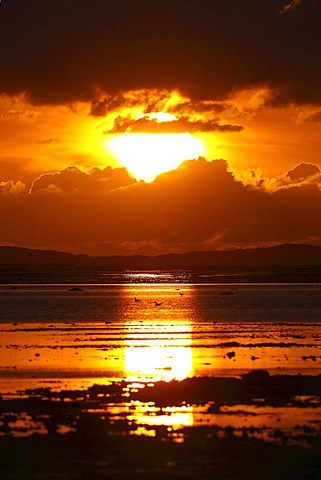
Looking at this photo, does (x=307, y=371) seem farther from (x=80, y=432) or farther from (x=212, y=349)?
(x=80, y=432)

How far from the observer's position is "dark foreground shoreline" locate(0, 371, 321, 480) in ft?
62.4

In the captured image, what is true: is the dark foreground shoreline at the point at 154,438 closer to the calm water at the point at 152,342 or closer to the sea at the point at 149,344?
the sea at the point at 149,344

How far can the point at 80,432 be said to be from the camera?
879 inches

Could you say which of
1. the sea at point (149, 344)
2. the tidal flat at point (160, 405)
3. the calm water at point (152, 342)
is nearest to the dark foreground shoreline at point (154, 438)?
the tidal flat at point (160, 405)

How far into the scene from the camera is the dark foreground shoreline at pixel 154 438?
19016mm

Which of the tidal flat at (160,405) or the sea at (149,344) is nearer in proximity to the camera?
the tidal flat at (160,405)

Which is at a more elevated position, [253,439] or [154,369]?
[154,369]

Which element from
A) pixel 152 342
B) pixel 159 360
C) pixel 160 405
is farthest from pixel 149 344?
pixel 160 405

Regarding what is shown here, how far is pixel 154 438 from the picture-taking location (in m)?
21.4

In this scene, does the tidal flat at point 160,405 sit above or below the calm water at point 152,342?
below

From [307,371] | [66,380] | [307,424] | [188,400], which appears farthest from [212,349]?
[307,424]

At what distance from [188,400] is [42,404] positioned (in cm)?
436

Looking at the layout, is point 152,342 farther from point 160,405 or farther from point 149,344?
point 160,405

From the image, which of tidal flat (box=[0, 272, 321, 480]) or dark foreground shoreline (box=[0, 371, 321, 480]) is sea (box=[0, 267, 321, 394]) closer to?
tidal flat (box=[0, 272, 321, 480])
